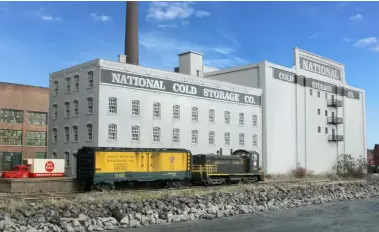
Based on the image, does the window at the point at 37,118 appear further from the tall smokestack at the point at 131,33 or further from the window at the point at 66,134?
the window at the point at 66,134

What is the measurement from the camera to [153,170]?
32.0 metres

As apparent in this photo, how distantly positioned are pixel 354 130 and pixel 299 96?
1707 centimetres

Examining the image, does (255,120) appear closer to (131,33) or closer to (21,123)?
(131,33)

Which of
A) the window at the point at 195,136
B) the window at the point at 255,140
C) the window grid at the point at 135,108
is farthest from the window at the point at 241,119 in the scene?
the window grid at the point at 135,108

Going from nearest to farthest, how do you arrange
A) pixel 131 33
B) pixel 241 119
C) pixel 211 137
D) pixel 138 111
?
pixel 138 111 → pixel 211 137 → pixel 241 119 → pixel 131 33

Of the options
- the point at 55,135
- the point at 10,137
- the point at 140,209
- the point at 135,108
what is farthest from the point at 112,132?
the point at 10,137

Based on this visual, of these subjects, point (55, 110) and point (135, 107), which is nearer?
point (135, 107)

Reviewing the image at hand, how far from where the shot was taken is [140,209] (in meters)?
21.8

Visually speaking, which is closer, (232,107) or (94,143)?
(94,143)

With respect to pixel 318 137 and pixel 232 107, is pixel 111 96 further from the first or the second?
pixel 318 137

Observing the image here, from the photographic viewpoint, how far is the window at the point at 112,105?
40.1 metres

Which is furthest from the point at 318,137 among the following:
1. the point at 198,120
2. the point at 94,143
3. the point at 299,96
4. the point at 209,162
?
the point at 94,143

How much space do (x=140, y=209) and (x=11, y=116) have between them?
44776 millimetres

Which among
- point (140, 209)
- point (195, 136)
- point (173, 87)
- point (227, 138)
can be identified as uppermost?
point (173, 87)
